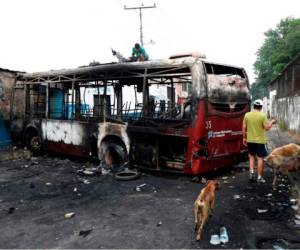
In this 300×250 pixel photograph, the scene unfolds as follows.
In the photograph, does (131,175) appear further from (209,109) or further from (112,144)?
(209,109)

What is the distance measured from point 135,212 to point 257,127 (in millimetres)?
3318

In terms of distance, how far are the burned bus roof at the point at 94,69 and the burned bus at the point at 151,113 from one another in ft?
0.08

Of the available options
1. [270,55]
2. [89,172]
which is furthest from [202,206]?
[270,55]

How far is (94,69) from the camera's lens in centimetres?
950

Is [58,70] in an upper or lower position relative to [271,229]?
upper

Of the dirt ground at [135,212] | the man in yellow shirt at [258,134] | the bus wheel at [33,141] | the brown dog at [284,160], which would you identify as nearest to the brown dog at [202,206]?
the dirt ground at [135,212]

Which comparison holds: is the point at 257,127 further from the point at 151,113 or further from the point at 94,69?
the point at 94,69

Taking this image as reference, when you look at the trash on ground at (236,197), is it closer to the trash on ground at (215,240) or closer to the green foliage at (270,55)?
the trash on ground at (215,240)

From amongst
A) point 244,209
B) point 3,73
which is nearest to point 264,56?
point 3,73

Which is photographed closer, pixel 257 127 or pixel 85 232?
pixel 85 232

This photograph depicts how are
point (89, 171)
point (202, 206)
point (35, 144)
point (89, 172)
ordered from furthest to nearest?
point (35, 144) → point (89, 171) → point (89, 172) → point (202, 206)

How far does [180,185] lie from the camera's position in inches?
305

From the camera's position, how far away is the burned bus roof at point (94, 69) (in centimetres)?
782

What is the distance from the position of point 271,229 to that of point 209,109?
3237 mm
